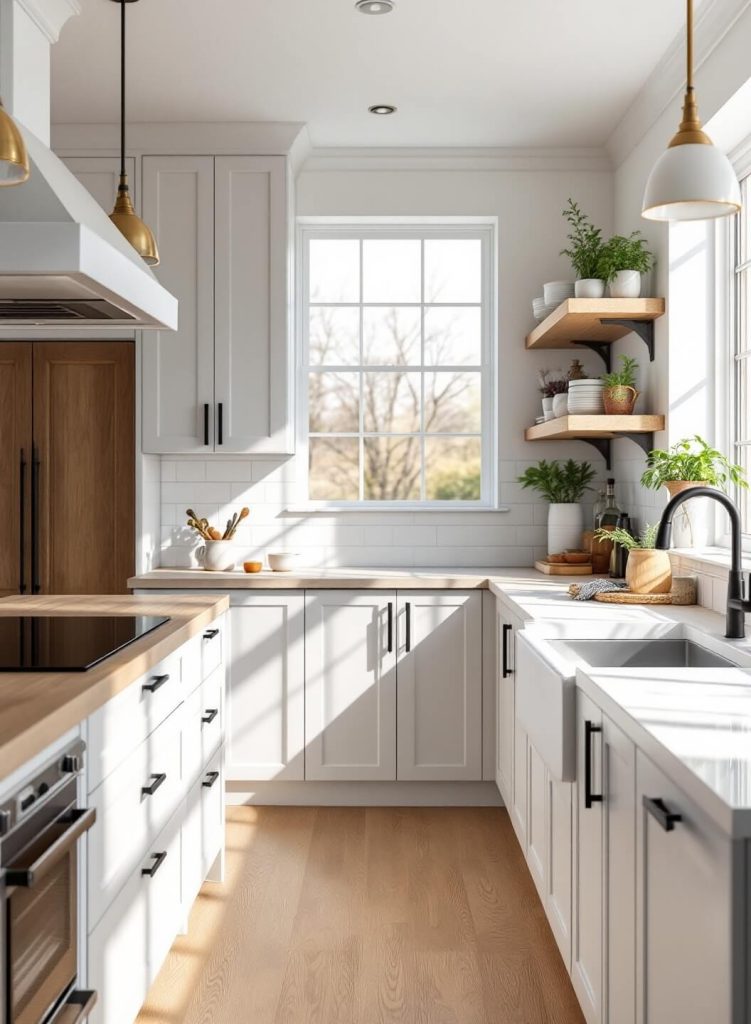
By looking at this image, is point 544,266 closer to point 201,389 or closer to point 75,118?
point 201,389

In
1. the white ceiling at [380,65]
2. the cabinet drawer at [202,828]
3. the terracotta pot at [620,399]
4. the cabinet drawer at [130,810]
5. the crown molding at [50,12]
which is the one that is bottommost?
the cabinet drawer at [202,828]

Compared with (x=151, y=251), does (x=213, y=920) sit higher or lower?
lower

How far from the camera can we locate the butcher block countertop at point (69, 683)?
63.5 inches

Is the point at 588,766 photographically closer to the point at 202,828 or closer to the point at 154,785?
the point at 154,785

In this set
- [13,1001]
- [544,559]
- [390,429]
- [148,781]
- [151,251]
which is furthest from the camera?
[390,429]

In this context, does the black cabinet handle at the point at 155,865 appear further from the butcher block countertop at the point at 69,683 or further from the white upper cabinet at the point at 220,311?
the white upper cabinet at the point at 220,311

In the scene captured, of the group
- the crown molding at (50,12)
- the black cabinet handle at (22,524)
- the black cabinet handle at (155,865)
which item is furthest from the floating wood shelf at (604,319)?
the black cabinet handle at (155,865)

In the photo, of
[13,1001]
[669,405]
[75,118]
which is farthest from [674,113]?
[13,1001]

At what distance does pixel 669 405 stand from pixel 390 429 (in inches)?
70.9

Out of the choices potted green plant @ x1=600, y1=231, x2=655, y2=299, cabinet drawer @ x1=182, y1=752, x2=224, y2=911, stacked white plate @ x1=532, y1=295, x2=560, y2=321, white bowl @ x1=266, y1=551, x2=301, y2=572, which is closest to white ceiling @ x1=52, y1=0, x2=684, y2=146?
potted green plant @ x1=600, y1=231, x2=655, y2=299

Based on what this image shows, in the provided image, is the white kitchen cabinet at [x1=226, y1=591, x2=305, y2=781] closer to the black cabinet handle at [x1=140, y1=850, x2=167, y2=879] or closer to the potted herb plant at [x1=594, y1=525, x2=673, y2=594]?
the potted herb plant at [x1=594, y1=525, x2=673, y2=594]

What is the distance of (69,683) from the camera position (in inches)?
→ 77.7

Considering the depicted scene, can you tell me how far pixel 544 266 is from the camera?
185 inches

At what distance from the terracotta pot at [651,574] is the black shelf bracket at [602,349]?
4.75 feet
